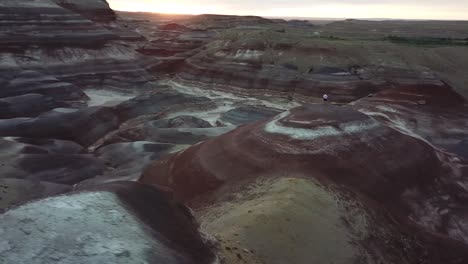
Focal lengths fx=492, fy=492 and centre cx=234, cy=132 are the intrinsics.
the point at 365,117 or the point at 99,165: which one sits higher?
the point at 365,117

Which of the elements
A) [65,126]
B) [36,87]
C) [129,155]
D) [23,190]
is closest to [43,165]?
[23,190]

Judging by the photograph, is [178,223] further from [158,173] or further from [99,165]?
[99,165]

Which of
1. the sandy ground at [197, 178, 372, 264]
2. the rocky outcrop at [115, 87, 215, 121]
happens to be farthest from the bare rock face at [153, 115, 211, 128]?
the sandy ground at [197, 178, 372, 264]

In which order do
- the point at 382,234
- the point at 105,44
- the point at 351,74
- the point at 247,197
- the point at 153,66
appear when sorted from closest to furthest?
the point at 382,234 < the point at 247,197 < the point at 351,74 < the point at 105,44 < the point at 153,66

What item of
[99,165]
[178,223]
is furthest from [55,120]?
[178,223]

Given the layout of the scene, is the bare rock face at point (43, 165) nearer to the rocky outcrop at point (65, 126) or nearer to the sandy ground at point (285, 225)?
the rocky outcrop at point (65, 126)

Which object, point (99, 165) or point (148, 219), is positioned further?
point (99, 165)

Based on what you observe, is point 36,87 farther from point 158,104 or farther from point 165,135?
point 165,135
